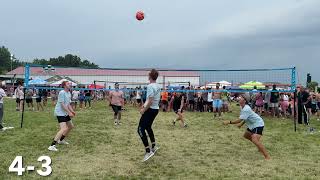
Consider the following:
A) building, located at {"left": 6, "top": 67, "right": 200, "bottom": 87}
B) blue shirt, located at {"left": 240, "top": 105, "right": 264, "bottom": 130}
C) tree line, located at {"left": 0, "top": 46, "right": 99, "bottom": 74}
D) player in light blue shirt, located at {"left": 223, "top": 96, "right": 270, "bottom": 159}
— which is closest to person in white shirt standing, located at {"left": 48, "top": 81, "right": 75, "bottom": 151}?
player in light blue shirt, located at {"left": 223, "top": 96, "right": 270, "bottom": 159}

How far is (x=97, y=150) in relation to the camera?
34.1 feet

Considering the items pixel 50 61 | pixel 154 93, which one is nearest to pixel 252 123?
pixel 154 93

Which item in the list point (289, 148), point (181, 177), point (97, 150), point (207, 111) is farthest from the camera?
point (207, 111)

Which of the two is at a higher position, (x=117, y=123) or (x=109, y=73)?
(x=109, y=73)

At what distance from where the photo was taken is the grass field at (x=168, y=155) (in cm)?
798

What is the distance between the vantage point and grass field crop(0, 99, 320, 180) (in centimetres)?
798

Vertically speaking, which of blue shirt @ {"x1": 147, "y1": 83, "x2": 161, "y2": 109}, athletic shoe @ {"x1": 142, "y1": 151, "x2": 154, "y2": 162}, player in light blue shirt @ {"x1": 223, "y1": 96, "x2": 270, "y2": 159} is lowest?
athletic shoe @ {"x1": 142, "y1": 151, "x2": 154, "y2": 162}

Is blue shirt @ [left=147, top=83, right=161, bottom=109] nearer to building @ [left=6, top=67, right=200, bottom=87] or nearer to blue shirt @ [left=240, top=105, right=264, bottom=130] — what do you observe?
blue shirt @ [left=240, top=105, right=264, bottom=130]

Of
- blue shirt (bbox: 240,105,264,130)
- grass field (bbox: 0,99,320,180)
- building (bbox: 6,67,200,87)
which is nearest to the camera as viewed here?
grass field (bbox: 0,99,320,180)

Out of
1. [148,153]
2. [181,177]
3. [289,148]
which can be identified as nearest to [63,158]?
[148,153]

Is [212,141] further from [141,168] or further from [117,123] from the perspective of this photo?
[117,123]

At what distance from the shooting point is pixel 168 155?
988 centimetres

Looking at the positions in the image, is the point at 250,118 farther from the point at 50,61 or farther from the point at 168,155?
the point at 50,61

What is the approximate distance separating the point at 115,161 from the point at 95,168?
2.57 feet
